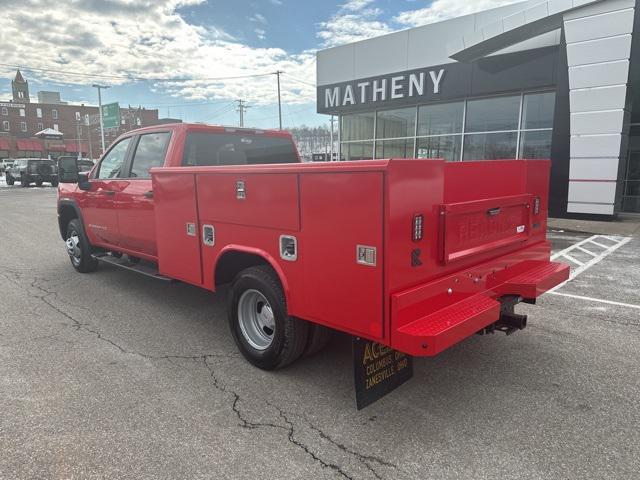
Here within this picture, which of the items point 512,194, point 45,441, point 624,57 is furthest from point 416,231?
point 624,57

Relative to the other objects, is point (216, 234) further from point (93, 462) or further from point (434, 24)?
point (434, 24)

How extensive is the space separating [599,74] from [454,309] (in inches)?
496

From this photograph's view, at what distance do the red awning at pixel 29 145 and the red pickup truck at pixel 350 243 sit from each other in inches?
3590

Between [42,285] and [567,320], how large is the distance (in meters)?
6.66

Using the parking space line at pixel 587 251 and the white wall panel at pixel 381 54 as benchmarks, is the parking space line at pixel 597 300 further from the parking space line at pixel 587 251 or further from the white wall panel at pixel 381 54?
the white wall panel at pixel 381 54

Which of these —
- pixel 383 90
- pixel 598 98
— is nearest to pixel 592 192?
pixel 598 98

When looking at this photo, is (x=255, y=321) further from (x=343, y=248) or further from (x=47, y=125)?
(x=47, y=125)

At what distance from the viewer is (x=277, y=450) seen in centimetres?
276

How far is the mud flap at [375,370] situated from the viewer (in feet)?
9.73

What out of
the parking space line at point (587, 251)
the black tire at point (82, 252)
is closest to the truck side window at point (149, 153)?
the black tire at point (82, 252)

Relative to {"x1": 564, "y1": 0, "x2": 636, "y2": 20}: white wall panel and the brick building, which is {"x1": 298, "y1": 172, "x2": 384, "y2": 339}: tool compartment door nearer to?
{"x1": 564, "y1": 0, "x2": 636, "y2": 20}: white wall panel

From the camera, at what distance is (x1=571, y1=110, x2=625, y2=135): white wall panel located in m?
12.4

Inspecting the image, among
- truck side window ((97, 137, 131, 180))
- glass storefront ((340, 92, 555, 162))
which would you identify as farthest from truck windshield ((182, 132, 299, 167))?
glass storefront ((340, 92, 555, 162))

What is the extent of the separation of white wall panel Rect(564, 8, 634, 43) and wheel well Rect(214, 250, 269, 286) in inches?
505
